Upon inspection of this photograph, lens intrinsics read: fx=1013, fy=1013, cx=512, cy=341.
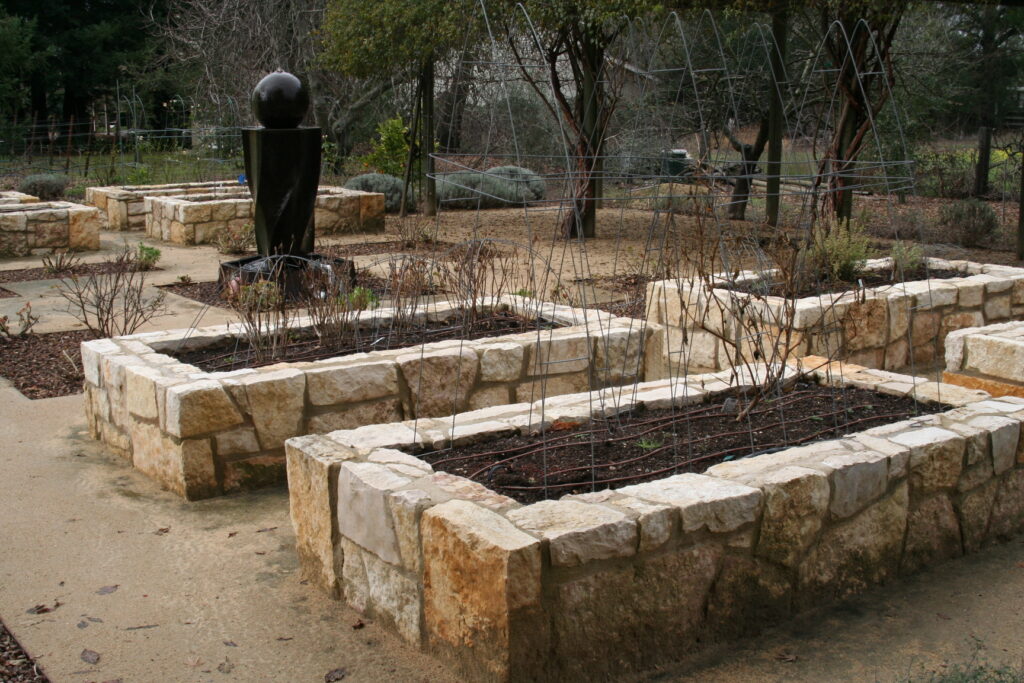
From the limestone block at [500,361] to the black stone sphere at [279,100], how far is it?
360 centimetres

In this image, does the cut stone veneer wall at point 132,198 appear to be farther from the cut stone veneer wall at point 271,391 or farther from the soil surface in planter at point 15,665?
the soil surface in planter at point 15,665

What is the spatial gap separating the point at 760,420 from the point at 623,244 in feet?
25.8

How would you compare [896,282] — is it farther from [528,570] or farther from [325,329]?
[528,570]

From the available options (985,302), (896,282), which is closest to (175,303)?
(896,282)

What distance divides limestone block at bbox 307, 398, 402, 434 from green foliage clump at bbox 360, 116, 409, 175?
1064 centimetres

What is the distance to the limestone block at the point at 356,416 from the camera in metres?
4.72

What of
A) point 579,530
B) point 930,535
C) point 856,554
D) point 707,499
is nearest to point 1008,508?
point 930,535

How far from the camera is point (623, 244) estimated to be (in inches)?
468

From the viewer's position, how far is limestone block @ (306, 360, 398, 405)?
4.69m

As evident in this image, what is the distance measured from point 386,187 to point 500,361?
403 inches

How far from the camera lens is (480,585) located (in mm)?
2785

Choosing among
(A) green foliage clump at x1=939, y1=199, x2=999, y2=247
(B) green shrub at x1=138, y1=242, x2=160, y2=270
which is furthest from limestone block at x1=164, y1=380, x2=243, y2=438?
(A) green foliage clump at x1=939, y1=199, x2=999, y2=247

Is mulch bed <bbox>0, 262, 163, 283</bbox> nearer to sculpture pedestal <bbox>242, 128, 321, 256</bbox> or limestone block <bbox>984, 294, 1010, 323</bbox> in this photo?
sculpture pedestal <bbox>242, 128, 321, 256</bbox>

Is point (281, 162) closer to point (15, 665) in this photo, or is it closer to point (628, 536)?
point (15, 665)
